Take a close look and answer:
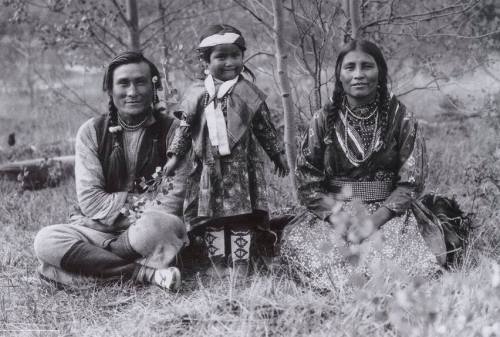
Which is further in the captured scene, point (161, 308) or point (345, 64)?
point (345, 64)

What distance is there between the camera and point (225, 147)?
3393 millimetres

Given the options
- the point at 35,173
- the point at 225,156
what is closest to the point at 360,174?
the point at 225,156

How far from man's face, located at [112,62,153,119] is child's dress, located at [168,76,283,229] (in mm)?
271

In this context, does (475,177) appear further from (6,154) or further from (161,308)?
(6,154)

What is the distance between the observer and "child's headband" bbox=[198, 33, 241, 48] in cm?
335

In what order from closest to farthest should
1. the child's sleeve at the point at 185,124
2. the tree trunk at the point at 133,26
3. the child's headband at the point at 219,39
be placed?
the child's headband at the point at 219,39 < the child's sleeve at the point at 185,124 < the tree trunk at the point at 133,26

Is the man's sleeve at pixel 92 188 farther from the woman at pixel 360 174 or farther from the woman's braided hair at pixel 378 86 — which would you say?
the woman's braided hair at pixel 378 86

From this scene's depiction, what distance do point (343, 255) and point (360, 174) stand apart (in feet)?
1.84

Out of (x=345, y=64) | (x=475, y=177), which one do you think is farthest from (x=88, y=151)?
(x=475, y=177)

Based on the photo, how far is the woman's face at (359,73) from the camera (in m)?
3.40

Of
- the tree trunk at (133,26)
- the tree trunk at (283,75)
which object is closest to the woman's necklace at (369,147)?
the tree trunk at (283,75)

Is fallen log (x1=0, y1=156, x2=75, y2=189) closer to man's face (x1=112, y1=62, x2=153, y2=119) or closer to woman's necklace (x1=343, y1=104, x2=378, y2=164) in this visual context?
man's face (x1=112, y1=62, x2=153, y2=119)

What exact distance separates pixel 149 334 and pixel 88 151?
132cm

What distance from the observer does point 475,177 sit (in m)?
4.20
